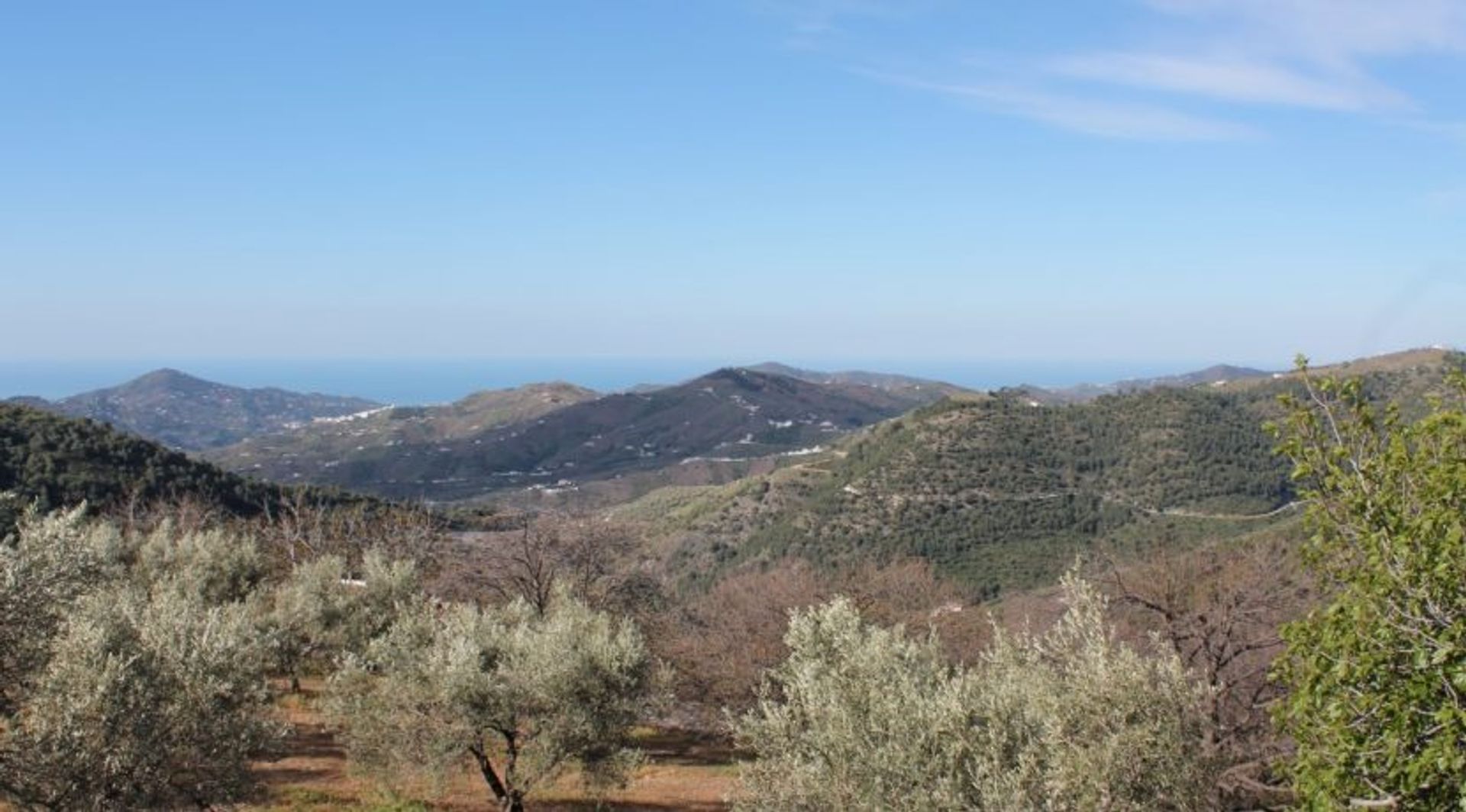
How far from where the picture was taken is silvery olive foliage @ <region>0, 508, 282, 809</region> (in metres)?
14.9

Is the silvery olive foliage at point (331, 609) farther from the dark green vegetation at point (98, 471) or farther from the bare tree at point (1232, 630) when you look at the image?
the dark green vegetation at point (98, 471)

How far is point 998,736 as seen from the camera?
13.9 m

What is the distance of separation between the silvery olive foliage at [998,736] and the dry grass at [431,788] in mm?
3866

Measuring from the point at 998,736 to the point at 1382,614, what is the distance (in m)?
5.65

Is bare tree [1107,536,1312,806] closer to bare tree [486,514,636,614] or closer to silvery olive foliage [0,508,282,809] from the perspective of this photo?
silvery olive foliage [0,508,282,809]

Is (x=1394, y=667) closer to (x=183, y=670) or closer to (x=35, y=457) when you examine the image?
(x=183, y=670)

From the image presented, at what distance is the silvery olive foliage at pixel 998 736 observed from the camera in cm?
1318

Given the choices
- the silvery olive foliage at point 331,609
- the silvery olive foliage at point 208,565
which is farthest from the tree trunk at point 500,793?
the silvery olive foliage at point 208,565

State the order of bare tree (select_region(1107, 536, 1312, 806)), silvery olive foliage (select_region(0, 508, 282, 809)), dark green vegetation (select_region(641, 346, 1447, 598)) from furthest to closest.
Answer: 1. dark green vegetation (select_region(641, 346, 1447, 598))
2. bare tree (select_region(1107, 536, 1312, 806))
3. silvery olive foliage (select_region(0, 508, 282, 809))

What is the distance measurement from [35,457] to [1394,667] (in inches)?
4171

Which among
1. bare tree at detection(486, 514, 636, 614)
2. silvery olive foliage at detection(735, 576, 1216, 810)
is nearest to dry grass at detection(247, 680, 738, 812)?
silvery olive foliage at detection(735, 576, 1216, 810)

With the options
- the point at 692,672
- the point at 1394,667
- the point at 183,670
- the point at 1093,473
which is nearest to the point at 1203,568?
the point at 692,672

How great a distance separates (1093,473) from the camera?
148750 mm

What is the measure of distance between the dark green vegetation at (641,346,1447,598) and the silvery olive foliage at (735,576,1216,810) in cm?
8573
